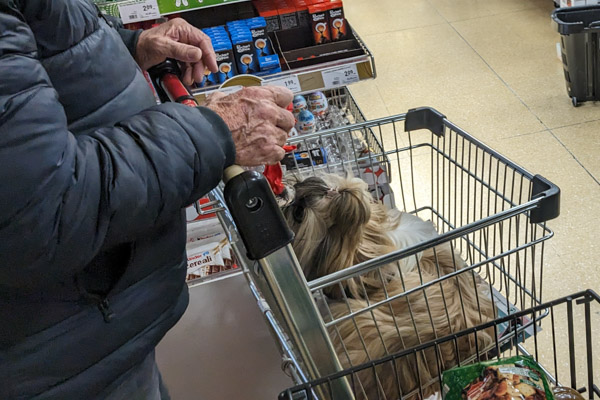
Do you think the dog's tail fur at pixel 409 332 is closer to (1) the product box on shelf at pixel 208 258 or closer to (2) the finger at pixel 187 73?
(2) the finger at pixel 187 73

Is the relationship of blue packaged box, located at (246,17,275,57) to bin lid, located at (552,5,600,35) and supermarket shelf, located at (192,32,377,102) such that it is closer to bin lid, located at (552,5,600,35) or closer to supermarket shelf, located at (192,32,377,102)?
supermarket shelf, located at (192,32,377,102)

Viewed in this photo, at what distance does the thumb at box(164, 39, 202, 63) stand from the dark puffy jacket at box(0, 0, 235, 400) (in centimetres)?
20

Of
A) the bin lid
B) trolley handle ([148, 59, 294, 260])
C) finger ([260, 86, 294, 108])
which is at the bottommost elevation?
the bin lid

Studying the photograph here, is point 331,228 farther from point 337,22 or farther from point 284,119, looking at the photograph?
point 337,22

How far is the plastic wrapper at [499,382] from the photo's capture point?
0.83 meters

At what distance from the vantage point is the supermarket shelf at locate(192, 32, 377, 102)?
222 cm

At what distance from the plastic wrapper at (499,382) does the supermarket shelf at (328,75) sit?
4.92 feet

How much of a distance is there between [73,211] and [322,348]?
1.38 feet

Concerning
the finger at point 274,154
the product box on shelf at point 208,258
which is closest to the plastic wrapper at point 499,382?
the finger at point 274,154

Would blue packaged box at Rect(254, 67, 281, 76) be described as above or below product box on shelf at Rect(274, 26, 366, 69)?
below

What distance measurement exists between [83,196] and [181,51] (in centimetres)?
58

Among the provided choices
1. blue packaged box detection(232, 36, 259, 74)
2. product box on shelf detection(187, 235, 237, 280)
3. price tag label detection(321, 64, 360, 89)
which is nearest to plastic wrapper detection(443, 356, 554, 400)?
product box on shelf detection(187, 235, 237, 280)

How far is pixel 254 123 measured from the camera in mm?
914

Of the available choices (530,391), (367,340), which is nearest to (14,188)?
(530,391)
